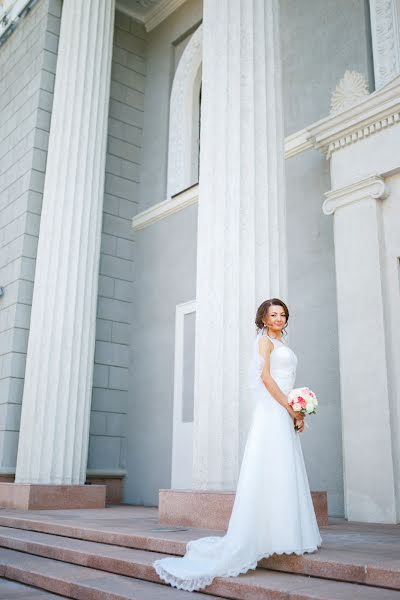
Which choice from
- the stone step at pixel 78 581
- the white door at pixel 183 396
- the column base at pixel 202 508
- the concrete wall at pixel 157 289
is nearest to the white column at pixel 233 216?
the column base at pixel 202 508

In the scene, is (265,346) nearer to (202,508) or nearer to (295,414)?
(295,414)

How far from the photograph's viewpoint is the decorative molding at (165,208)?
11.2 meters

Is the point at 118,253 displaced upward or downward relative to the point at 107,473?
upward

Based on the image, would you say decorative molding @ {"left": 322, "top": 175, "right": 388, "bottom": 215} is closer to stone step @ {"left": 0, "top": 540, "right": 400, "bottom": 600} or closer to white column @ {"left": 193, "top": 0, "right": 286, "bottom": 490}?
white column @ {"left": 193, "top": 0, "right": 286, "bottom": 490}

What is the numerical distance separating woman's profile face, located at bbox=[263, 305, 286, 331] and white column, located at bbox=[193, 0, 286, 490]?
1433 mm

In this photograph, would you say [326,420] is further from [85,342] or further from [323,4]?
[323,4]

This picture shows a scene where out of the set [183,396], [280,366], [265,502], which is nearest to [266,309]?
[280,366]

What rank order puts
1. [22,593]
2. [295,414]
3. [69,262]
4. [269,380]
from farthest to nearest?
[69,262], [269,380], [295,414], [22,593]

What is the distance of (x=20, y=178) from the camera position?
11773mm

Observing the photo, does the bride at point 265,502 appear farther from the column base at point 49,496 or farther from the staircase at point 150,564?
the column base at point 49,496

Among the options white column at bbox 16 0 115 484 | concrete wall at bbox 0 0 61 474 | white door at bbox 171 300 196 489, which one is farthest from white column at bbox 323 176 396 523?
concrete wall at bbox 0 0 61 474

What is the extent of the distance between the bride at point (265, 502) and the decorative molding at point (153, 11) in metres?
10.3

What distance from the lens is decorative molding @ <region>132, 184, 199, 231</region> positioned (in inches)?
441

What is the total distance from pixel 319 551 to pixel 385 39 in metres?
6.69
